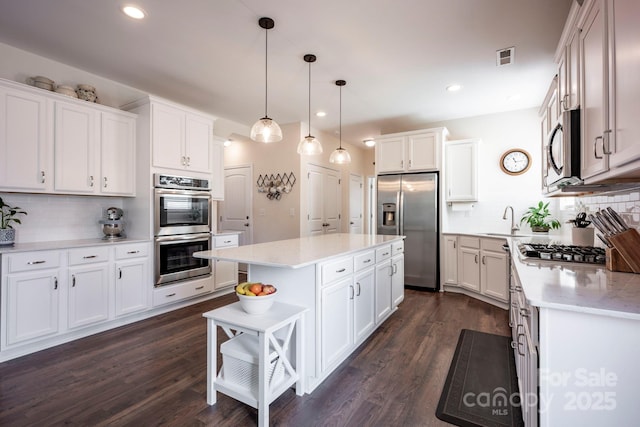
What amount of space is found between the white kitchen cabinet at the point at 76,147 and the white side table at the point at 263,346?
7.18 ft

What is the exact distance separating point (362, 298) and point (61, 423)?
6.75 ft

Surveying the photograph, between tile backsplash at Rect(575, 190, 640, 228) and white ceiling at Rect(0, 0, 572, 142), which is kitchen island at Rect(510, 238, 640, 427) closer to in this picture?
tile backsplash at Rect(575, 190, 640, 228)

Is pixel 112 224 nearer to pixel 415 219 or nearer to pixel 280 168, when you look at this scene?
pixel 280 168

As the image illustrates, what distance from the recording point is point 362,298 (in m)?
2.58

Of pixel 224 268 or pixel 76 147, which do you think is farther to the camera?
pixel 224 268

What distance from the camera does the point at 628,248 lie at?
5.22 ft

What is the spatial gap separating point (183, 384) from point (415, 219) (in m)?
3.60

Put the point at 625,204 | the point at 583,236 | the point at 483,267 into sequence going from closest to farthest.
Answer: the point at 625,204, the point at 583,236, the point at 483,267

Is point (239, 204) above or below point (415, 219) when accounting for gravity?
above

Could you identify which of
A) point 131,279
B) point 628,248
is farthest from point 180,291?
point 628,248

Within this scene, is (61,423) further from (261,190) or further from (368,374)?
(261,190)

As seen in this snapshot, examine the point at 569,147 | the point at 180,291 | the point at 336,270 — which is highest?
the point at 569,147

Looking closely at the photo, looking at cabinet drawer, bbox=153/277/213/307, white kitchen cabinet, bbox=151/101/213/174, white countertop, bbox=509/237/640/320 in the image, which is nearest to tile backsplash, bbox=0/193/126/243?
white kitchen cabinet, bbox=151/101/213/174

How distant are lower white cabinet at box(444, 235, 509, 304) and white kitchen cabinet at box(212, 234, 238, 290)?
3.07 metres
